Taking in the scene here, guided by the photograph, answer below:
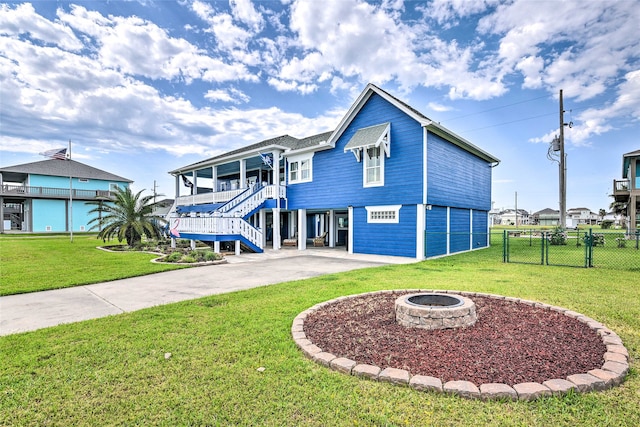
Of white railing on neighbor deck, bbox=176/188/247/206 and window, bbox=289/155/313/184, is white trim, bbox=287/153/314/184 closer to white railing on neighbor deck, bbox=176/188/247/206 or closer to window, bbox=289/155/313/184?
window, bbox=289/155/313/184

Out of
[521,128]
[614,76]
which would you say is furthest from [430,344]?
[521,128]

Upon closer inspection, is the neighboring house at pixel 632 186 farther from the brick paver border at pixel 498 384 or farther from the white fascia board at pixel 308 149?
the brick paver border at pixel 498 384

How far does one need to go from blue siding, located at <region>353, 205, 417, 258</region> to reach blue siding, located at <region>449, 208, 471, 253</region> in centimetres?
346

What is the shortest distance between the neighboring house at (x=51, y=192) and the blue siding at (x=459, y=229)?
3685cm

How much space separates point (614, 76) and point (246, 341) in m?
25.5

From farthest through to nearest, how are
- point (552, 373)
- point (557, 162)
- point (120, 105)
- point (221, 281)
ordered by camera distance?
1. point (557, 162)
2. point (120, 105)
3. point (221, 281)
4. point (552, 373)

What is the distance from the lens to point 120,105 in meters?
20.4

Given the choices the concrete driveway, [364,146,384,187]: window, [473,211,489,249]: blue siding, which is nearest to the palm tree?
the concrete driveway

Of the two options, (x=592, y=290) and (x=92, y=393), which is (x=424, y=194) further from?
(x=92, y=393)

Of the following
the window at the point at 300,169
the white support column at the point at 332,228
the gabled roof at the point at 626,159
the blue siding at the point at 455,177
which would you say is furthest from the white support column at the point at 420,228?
the gabled roof at the point at 626,159

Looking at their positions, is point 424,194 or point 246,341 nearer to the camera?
point 246,341

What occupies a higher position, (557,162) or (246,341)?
(557,162)

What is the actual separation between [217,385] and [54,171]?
46216mm

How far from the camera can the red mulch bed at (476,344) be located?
3.05 meters
